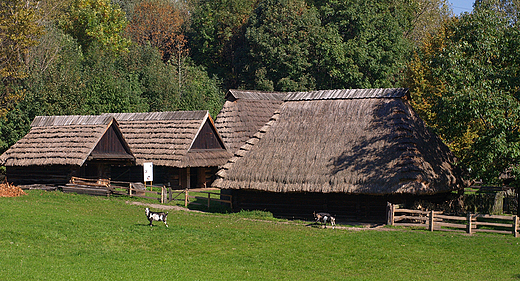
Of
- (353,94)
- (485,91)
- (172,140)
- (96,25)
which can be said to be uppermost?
(96,25)

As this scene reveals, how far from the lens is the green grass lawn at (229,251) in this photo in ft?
57.2

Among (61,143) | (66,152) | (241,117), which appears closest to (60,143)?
(61,143)

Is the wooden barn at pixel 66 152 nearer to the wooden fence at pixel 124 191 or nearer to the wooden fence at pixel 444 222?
the wooden fence at pixel 124 191

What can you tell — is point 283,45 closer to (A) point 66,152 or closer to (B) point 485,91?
(A) point 66,152

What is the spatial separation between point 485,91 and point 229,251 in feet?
43.1

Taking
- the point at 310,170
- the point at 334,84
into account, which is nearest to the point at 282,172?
the point at 310,170

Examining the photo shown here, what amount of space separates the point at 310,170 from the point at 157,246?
1034 centimetres

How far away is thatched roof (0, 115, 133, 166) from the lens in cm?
3634

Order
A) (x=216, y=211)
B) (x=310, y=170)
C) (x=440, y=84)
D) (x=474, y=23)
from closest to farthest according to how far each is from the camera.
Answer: (x=474, y=23), (x=310, y=170), (x=216, y=211), (x=440, y=84)

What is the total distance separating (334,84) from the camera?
6225 cm

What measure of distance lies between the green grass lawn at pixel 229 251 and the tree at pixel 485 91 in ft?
11.9

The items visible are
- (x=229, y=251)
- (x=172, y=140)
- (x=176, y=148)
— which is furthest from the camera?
(x=172, y=140)

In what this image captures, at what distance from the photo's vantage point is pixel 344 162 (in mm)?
28891

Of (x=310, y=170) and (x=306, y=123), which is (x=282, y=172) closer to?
(x=310, y=170)
